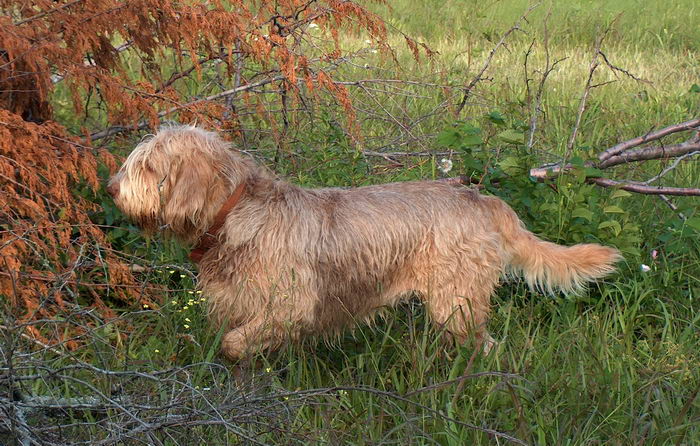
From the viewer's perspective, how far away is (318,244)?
4.05 m

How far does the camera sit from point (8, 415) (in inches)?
105

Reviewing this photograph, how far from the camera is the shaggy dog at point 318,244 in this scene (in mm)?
3914

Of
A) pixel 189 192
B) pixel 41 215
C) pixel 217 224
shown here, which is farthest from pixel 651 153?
pixel 41 215

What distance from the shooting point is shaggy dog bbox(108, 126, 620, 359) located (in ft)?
12.8

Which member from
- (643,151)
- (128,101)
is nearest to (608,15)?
(643,151)

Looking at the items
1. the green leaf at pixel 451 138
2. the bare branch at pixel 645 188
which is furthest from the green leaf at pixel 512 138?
the bare branch at pixel 645 188

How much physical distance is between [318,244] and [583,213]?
1595mm

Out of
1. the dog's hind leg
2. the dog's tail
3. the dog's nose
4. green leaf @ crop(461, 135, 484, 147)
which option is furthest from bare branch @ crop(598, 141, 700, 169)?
the dog's nose

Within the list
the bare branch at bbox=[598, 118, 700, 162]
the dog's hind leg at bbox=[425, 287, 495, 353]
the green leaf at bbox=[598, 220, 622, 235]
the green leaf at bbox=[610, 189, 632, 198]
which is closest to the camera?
the dog's hind leg at bbox=[425, 287, 495, 353]

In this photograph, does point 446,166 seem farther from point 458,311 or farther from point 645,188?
point 458,311

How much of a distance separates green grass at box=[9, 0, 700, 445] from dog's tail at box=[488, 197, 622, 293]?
0.22 meters

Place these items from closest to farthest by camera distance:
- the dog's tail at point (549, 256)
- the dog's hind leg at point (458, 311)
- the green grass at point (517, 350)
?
the green grass at point (517, 350)
the dog's hind leg at point (458, 311)
the dog's tail at point (549, 256)

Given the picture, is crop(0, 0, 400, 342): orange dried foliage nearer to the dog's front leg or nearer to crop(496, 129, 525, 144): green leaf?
the dog's front leg

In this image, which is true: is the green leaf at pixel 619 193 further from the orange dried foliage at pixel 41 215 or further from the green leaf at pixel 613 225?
the orange dried foliage at pixel 41 215
